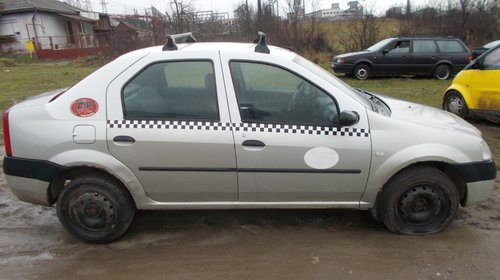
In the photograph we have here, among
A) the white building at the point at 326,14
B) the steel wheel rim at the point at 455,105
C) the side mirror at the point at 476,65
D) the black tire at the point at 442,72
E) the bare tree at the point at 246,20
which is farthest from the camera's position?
the bare tree at the point at 246,20

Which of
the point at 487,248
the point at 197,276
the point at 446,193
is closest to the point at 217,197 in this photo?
the point at 197,276

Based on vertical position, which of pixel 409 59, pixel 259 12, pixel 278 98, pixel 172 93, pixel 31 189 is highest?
pixel 259 12

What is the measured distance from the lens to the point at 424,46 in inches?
567

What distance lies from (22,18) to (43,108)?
1539 inches

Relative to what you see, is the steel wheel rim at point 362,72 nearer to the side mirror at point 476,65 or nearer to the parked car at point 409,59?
the parked car at point 409,59

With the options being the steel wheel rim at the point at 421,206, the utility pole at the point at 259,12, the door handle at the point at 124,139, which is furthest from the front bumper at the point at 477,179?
the utility pole at the point at 259,12

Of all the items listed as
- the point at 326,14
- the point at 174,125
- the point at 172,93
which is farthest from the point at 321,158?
the point at 326,14

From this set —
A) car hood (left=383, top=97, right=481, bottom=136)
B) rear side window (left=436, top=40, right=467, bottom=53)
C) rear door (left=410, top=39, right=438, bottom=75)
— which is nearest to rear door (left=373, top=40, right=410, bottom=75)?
rear door (left=410, top=39, right=438, bottom=75)

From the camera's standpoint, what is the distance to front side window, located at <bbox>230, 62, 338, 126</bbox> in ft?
10.8

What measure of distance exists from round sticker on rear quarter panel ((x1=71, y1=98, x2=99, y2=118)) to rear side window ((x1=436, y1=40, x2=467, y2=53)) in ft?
45.9

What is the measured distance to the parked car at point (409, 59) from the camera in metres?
14.3

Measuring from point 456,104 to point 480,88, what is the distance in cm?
76

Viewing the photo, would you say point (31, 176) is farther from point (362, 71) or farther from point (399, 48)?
point (399, 48)

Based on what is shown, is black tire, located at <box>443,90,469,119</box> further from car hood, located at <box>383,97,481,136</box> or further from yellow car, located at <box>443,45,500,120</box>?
car hood, located at <box>383,97,481,136</box>
